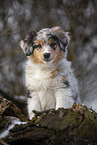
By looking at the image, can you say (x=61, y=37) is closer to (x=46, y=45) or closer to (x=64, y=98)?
(x=46, y=45)

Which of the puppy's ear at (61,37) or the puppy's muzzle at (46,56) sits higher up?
the puppy's ear at (61,37)

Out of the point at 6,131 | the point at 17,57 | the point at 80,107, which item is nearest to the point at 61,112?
the point at 80,107

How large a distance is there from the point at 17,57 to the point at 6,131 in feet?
27.1

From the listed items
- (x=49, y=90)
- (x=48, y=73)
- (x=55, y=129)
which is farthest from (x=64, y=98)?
(x=55, y=129)

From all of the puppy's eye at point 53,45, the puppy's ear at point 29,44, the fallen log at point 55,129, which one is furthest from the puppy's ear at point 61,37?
the fallen log at point 55,129

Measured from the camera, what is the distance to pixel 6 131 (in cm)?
224

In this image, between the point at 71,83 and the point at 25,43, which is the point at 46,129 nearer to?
the point at 71,83

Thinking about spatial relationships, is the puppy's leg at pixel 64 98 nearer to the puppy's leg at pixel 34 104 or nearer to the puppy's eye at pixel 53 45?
the puppy's leg at pixel 34 104

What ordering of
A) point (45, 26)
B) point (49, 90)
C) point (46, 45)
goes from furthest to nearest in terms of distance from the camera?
point (45, 26) < point (46, 45) < point (49, 90)

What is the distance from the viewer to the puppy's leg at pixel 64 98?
9.71 feet

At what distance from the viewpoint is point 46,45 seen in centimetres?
326

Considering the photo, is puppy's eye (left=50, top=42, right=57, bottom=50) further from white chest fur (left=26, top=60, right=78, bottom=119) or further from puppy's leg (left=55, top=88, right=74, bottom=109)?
puppy's leg (left=55, top=88, right=74, bottom=109)

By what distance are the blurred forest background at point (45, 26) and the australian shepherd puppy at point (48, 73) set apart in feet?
15.6

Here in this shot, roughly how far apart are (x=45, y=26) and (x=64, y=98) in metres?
6.91
